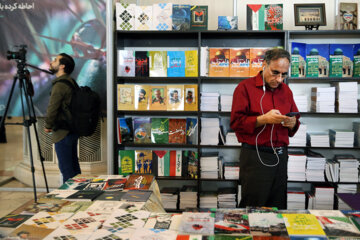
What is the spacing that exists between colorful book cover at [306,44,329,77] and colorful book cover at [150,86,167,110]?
150 cm

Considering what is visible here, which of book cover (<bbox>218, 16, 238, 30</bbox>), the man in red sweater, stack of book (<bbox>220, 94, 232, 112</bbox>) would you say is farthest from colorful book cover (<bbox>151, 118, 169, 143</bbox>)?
the man in red sweater

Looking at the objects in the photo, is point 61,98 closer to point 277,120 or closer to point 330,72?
point 277,120

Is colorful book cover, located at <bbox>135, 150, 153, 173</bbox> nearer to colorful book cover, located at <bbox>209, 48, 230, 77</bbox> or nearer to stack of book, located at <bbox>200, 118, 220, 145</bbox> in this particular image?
stack of book, located at <bbox>200, 118, 220, 145</bbox>

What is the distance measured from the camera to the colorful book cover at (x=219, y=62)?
3332 mm

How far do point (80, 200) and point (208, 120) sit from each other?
1996 millimetres

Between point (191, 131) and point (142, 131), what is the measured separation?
1.75ft

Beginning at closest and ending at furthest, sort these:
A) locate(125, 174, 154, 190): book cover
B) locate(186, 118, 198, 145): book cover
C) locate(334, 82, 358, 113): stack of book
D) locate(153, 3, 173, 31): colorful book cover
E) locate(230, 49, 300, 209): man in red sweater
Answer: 1. locate(125, 174, 154, 190): book cover
2. locate(230, 49, 300, 209): man in red sweater
3. locate(334, 82, 358, 113): stack of book
4. locate(153, 3, 173, 31): colorful book cover
5. locate(186, 118, 198, 145): book cover

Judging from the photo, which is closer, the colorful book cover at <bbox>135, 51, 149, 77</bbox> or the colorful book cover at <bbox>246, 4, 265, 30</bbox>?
the colorful book cover at <bbox>246, 4, 265, 30</bbox>

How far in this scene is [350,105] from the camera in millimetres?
3230

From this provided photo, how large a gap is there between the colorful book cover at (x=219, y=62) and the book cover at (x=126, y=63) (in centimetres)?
83

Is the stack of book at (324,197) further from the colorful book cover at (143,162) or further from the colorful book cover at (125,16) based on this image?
the colorful book cover at (125,16)

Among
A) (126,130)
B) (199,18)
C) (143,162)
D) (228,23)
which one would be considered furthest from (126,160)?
(228,23)

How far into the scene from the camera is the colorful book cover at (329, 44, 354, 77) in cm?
328

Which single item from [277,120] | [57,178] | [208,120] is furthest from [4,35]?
[277,120]
